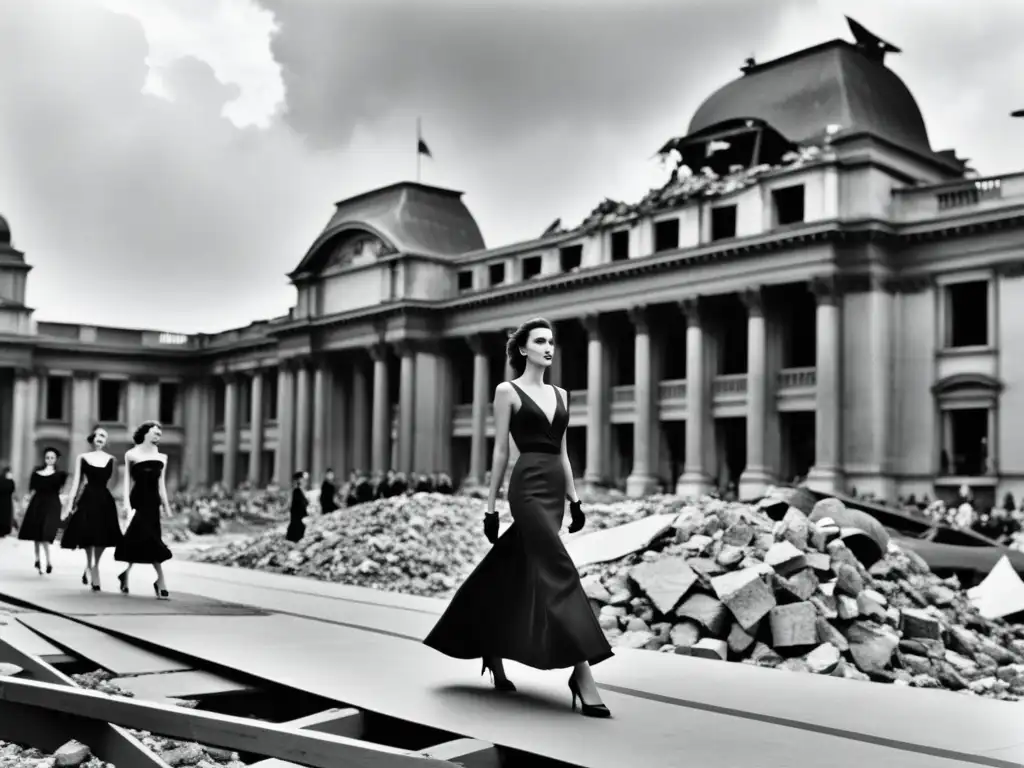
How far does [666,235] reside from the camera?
117 feet

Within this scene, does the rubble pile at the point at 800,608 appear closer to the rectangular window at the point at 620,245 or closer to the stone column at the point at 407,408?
the rectangular window at the point at 620,245

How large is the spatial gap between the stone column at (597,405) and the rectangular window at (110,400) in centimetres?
3435

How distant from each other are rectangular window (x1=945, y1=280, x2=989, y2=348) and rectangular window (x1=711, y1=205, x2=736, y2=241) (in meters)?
6.80

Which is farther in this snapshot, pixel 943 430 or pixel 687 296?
pixel 687 296

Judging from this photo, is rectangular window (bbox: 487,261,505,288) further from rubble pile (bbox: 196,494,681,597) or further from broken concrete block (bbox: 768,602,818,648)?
broken concrete block (bbox: 768,602,818,648)

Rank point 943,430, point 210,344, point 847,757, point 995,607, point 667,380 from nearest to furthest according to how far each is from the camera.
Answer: point 847,757, point 995,607, point 943,430, point 667,380, point 210,344

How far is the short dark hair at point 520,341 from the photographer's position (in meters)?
5.89

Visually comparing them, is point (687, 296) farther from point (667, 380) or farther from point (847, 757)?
point (847, 757)

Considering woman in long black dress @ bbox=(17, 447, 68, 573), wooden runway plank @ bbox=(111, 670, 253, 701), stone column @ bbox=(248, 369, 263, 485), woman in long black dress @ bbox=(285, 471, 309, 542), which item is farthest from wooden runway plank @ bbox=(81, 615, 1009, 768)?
stone column @ bbox=(248, 369, 263, 485)

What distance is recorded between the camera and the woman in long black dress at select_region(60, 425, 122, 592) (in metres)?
11.6

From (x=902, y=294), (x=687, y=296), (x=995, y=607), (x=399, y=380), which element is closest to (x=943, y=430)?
(x=902, y=294)

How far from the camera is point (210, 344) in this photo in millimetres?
62719

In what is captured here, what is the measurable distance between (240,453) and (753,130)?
119 ft

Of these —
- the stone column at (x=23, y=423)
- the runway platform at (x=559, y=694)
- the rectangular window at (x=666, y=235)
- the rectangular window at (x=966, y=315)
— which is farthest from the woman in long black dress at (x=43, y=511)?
the stone column at (x=23, y=423)
